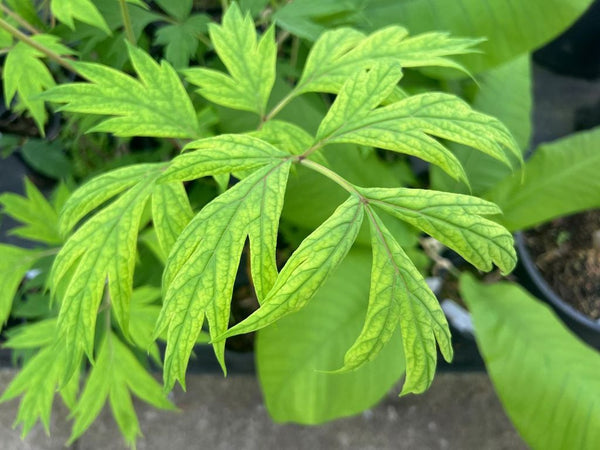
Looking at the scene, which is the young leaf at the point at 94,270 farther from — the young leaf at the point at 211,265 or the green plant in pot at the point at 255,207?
the young leaf at the point at 211,265

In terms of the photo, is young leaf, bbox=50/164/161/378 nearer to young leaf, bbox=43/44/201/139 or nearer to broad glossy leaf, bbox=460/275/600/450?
young leaf, bbox=43/44/201/139

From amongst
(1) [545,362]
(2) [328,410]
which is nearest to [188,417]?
(2) [328,410]

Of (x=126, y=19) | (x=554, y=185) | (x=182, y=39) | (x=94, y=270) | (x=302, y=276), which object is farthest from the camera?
(x=554, y=185)

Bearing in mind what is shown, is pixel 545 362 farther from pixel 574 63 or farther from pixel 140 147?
pixel 574 63

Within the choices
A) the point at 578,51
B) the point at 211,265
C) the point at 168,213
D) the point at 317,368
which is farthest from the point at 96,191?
the point at 578,51

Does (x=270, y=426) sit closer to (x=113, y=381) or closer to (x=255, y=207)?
(x=113, y=381)

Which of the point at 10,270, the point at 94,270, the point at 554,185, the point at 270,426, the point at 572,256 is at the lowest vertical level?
the point at 270,426
